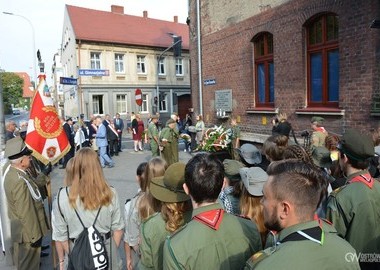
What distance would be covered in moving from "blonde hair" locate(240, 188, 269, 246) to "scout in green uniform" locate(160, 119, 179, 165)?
7788 mm

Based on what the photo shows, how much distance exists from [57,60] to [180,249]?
197 ft

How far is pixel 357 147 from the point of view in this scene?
9.00ft

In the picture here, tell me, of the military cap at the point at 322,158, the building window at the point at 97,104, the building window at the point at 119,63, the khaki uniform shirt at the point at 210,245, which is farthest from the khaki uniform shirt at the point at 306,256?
the building window at the point at 119,63

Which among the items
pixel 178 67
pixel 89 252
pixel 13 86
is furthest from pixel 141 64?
pixel 13 86

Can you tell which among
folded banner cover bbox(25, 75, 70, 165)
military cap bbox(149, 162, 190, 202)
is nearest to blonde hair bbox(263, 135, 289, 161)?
military cap bbox(149, 162, 190, 202)

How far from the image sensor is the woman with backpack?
303 centimetres

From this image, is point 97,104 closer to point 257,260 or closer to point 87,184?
point 87,184

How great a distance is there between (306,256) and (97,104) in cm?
3232

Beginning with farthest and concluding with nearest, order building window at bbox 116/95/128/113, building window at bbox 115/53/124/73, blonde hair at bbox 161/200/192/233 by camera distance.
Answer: building window at bbox 115/53/124/73
building window at bbox 116/95/128/113
blonde hair at bbox 161/200/192/233

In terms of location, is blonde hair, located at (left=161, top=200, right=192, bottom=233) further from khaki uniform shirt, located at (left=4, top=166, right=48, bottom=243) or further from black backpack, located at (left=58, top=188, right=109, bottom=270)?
khaki uniform shirt, located at (left=4, top=166, right=48, bottom=243)

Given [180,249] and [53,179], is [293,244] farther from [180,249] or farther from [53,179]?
[53,179]

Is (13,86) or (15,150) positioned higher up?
(13,86)

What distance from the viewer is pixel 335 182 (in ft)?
11.5

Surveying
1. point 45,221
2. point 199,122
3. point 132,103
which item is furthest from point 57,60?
point 45,221
